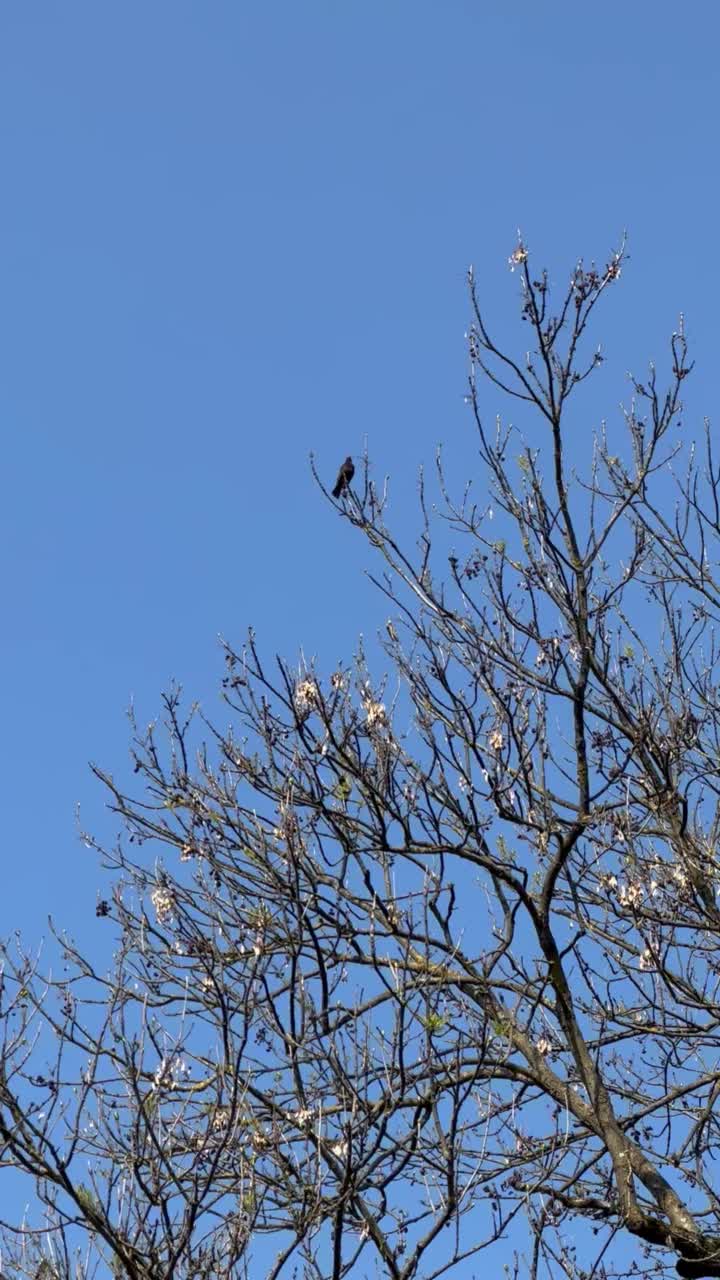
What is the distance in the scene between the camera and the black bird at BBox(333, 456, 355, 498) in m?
8.16

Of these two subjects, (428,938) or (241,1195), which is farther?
(428,938)

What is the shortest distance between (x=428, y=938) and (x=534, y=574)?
2538mm

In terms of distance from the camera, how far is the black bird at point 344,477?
26.8 ft

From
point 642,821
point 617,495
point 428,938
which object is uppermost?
point 617,495

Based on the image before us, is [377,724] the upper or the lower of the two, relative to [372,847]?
upper

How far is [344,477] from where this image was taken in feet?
26.9

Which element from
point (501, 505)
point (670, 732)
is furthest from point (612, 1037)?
point (501, 505)

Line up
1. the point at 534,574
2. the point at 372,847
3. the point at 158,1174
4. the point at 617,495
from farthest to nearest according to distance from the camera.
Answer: the point at 617,495 < the point at 534,574 < the point at 372,847 < the point at 158,1174

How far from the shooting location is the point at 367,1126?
17.2ft

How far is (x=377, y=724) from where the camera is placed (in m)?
7.39

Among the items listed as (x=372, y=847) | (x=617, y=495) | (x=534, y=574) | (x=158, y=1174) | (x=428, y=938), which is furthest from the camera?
(x=617, y=495)

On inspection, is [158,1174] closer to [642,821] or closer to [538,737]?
[538,737]

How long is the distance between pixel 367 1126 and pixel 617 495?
15.0 feet

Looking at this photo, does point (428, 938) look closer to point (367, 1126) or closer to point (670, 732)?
point (367, 1126)
